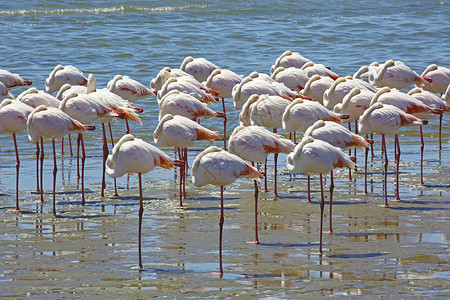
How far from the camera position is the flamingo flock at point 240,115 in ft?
28.1

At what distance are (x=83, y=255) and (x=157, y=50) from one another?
1724cm

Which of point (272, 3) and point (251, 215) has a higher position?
point (272, 3)

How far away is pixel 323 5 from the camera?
111 feet

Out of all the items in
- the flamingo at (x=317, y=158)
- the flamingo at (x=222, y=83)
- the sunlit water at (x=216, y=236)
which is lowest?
the sunlit water at (x=216, y=236)

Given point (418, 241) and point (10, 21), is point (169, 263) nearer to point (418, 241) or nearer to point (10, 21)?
point (418, 241)

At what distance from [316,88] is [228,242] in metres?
5.40

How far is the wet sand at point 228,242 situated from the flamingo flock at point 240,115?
0.28 metres

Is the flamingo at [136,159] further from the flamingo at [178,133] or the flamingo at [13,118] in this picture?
the flamingo at [13,118]

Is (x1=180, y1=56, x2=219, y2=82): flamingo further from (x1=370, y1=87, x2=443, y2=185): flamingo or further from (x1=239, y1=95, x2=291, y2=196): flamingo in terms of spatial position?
(x1=370, y1=87, x2=443, y2=185): flamingo

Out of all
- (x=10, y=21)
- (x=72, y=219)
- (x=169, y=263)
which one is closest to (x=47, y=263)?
(x=169, y=263)

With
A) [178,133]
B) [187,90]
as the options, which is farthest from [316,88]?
[178,133]

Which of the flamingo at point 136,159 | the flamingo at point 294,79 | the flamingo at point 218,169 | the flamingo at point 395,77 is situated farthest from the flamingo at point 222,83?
the flamingo at point 218,169

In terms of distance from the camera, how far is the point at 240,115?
11938 mm

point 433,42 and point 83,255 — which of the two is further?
point 433,42
